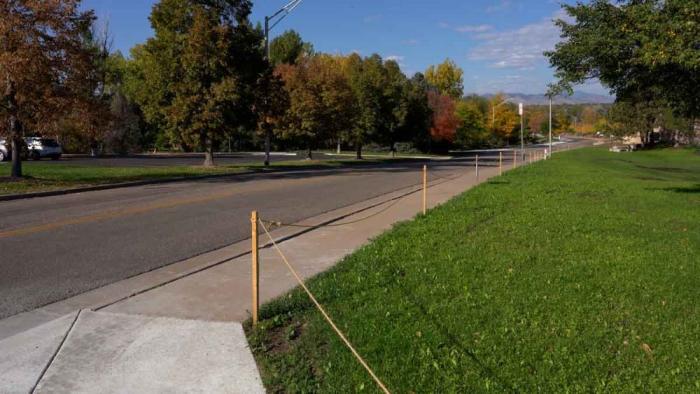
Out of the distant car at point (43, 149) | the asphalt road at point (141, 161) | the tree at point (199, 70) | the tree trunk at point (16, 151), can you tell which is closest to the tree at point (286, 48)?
the asphalt road at point (141, 161)

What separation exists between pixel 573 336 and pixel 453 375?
1326 mm

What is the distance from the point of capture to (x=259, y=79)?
29.8 meters

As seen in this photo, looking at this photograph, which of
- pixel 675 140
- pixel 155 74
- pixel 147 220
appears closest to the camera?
pixel 147 220

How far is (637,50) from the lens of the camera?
Answer: 47.5ft

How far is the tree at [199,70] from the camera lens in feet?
89.5

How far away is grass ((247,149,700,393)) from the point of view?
14.0ft

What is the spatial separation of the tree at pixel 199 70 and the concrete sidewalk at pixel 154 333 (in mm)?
19693

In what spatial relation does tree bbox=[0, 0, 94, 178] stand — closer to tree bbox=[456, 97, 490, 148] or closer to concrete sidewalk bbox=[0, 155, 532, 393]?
concrete sidewalk bbox=[0, 155, 532, 393]

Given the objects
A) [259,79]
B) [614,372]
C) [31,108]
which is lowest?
[614,372]

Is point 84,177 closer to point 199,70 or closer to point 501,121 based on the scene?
point 199,70

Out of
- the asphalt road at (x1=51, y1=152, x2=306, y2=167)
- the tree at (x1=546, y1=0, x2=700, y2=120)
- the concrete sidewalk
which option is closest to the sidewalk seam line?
the concrete sidewalk

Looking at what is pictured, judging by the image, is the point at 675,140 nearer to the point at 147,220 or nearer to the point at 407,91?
the point at 407,91

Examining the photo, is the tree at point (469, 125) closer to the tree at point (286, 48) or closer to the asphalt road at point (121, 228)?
the tree at point (286, 48)

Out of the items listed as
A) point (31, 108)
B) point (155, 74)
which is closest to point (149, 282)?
point (31, 108)
